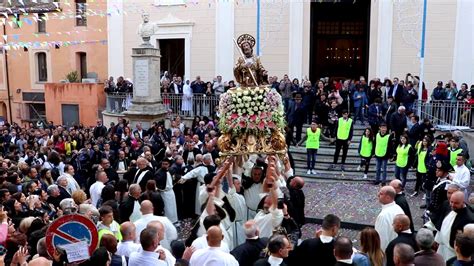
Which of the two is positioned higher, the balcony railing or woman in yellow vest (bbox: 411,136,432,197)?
the balcony railing

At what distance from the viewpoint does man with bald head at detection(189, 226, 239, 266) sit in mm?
6039

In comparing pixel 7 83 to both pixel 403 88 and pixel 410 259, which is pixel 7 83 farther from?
pixel 410 259

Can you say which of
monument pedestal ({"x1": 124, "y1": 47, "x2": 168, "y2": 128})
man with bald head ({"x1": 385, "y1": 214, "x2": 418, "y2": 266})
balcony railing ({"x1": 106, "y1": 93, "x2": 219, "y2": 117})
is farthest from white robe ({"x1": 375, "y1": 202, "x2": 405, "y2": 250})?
balcony railing ({"x1": 106, "y1": 93, "x2": 219, "y2": 117})

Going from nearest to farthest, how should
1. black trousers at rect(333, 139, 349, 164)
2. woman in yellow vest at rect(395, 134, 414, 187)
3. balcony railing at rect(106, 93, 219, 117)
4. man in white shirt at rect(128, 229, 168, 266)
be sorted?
man in white shirt at rect(128, 229, 168, 266) → woman in yellow vest at rect(395, 134, 414, 187) → black trousers at rect(333, 139, 349, 164) → balcony railing at rect(106, 93, 219, 117)

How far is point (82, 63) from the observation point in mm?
31125

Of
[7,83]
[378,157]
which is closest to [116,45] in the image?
[7,83]

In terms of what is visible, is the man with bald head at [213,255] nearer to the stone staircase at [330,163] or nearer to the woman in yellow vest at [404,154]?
the woman in yellow vest at [404,154]

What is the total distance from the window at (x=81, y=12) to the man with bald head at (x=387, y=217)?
82.9 feet

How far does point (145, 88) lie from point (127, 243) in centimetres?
1359

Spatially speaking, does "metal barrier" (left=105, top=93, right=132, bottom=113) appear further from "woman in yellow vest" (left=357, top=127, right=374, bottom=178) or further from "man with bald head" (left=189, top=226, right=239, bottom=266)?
"man with bald head" (left=189, top=226, right=239, bottom=266)

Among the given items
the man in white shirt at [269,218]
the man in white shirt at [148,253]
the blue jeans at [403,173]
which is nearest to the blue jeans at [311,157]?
the blue jeans at [403,173]

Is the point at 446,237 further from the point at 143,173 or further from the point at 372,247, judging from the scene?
the point at 143,173

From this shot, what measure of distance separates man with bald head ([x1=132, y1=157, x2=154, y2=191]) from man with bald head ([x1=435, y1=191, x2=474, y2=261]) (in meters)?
5.70

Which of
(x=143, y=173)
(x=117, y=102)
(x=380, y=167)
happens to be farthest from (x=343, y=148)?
(x=117, y=102)
